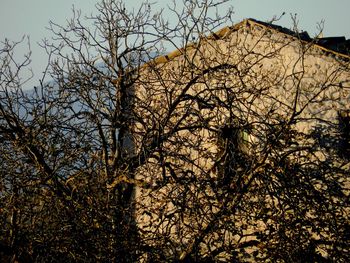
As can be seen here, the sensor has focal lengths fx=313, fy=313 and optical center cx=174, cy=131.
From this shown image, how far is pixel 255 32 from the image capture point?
7699mm

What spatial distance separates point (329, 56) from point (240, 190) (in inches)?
171

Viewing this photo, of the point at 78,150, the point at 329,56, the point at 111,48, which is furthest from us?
the point at 329,56

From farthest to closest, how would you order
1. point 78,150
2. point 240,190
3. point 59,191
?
point 78,150, point 59,191, point 240,190

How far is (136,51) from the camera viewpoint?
586cm

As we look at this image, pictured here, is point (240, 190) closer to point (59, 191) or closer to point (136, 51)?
point (59, 191)

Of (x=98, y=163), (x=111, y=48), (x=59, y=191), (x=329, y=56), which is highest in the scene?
(x=329, y=56)

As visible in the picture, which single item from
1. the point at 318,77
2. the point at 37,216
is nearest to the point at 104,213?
the point at 37,216

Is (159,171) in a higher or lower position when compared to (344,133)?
lower

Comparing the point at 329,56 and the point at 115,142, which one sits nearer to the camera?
the point at 115,142

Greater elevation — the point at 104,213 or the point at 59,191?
the point at 59,191

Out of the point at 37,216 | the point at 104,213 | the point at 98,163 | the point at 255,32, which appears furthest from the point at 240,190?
the point at 255,32

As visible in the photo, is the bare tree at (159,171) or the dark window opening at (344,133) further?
the dark window opening at (344,133)

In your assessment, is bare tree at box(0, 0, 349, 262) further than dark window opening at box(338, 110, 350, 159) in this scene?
No

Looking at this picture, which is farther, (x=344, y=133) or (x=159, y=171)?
(x=344, y=133)
